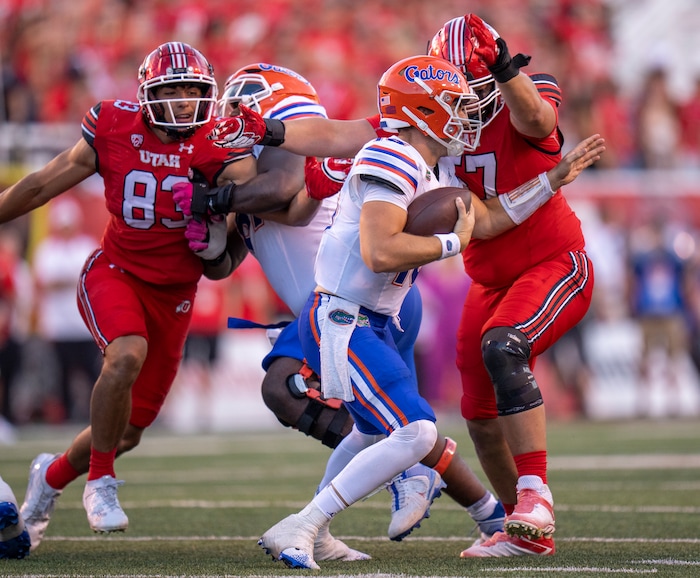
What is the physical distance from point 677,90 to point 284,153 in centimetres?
1117

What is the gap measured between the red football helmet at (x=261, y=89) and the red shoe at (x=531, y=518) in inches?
78.1

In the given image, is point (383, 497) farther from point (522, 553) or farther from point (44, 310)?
point (44, 310)

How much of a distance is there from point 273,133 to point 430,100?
2.47 ft

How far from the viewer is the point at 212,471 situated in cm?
771

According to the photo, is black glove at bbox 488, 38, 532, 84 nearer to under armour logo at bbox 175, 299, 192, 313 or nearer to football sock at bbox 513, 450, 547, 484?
Result: football sock at bbox 513, 450, 547, 484

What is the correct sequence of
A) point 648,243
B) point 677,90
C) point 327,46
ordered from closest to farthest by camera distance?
1. point 648,243
2. point 327,46
3. point 677,90

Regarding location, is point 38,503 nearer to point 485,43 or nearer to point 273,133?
point 273,133

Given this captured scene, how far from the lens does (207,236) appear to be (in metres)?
4.89

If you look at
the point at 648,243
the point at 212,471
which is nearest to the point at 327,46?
the point at 648,243

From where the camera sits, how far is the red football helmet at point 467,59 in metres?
4.29

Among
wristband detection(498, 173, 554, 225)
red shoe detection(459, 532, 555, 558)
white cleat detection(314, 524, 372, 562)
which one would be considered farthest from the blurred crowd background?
wristband detection(498, 173, 554, 225)

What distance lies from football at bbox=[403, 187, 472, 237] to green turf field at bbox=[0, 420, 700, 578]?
106cm

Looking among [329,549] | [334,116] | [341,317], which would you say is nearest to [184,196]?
[341,317]

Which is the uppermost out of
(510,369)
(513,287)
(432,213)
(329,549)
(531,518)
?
(432,213)
